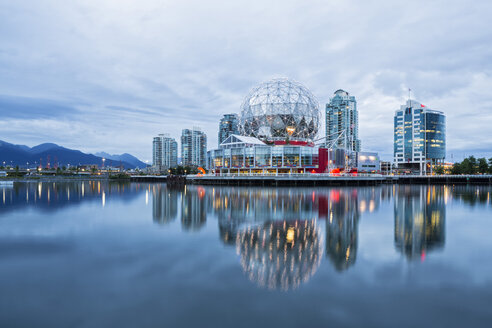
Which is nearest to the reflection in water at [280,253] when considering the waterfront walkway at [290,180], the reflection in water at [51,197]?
the reflection in water at [51,197]

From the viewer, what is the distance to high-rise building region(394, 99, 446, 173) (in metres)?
157

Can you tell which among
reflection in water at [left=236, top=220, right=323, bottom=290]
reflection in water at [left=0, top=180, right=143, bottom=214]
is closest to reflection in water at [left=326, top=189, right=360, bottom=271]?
reflection in water at [left=236, top=220, right=323, bottom=290]

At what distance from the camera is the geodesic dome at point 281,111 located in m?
83.8

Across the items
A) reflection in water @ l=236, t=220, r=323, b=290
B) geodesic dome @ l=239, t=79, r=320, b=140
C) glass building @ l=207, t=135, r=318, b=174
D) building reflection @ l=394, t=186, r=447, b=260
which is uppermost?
geodesic dome @ l=239, t=79, r=320, b=140

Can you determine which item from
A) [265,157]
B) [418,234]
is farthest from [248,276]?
[265,157]

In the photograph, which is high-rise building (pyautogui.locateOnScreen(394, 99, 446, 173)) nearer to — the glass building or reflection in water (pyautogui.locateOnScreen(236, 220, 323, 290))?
the glass building

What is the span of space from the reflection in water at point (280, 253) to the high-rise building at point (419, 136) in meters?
161

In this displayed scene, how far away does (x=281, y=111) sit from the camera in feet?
273

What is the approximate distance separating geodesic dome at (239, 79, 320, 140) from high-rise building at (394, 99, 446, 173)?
94239 mm

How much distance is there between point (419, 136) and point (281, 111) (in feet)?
367

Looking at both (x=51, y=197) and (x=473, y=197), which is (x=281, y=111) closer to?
(x=473, y=197)

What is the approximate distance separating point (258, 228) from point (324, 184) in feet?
159

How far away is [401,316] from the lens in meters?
6.00

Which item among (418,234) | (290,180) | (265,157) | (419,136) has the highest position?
(419,136)
